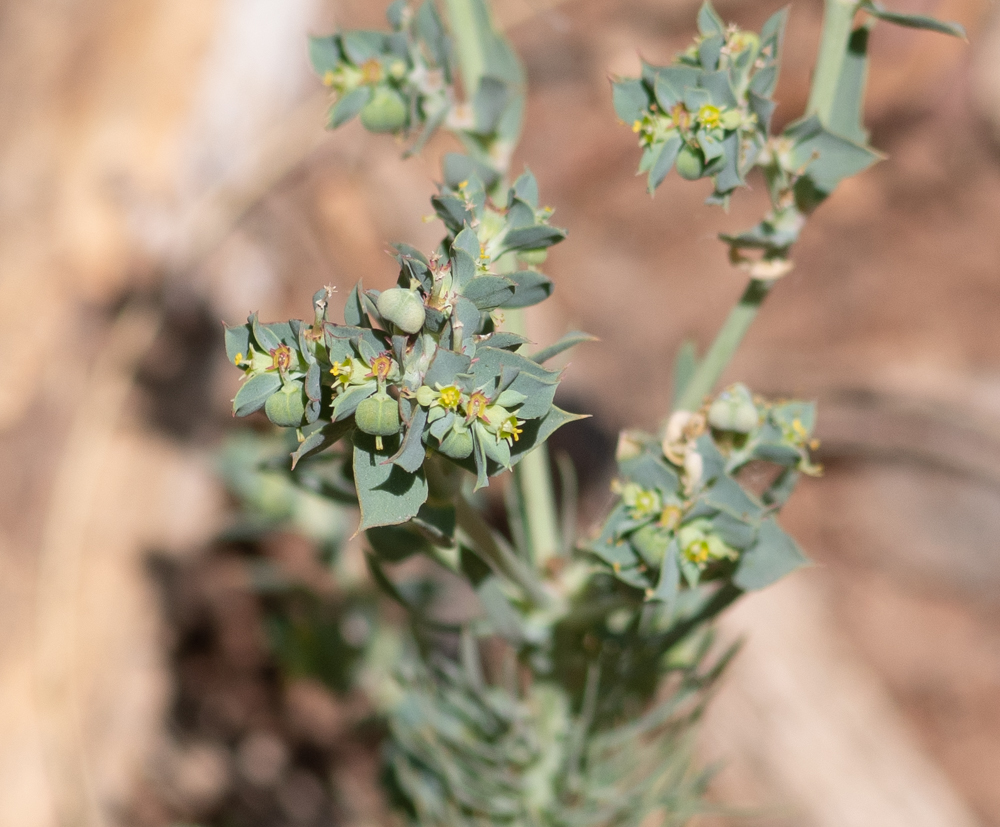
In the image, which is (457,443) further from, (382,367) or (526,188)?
(526,188)

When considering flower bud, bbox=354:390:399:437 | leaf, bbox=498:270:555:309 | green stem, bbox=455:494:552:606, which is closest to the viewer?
flower bud, bbox=354:390:399:437

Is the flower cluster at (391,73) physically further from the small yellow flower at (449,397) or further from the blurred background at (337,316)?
the blurred background at (337,316)

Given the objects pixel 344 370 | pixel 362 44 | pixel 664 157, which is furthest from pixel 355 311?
pixel 362 44

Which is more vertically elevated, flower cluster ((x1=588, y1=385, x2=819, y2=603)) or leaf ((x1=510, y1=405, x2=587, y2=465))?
leaf ((x1=510, y1=405, x2=587, y2=465))

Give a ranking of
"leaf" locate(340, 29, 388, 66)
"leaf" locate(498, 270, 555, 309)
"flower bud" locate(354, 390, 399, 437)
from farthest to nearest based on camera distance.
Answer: "leaf" locate(340, 29, 388, 66) → "leaf" locate(498, 270, 555, 309) → "flower bud" locate(354, 390, 399, 437)

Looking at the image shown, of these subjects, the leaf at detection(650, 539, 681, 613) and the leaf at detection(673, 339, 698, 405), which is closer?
the leaf at detection(650, 539, 681, 613)

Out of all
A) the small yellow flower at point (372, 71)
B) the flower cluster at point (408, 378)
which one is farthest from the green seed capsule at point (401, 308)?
the small yellow flower at point (372, 71)

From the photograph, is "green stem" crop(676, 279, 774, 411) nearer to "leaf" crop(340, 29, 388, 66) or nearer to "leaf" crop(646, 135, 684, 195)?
"leaf" crop(646, 135, 684, 195)

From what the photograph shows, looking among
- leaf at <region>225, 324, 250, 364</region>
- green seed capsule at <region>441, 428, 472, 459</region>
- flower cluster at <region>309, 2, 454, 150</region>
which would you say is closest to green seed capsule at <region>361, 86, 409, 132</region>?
flower cluster at <region>309, 2, 454, 150</region>
